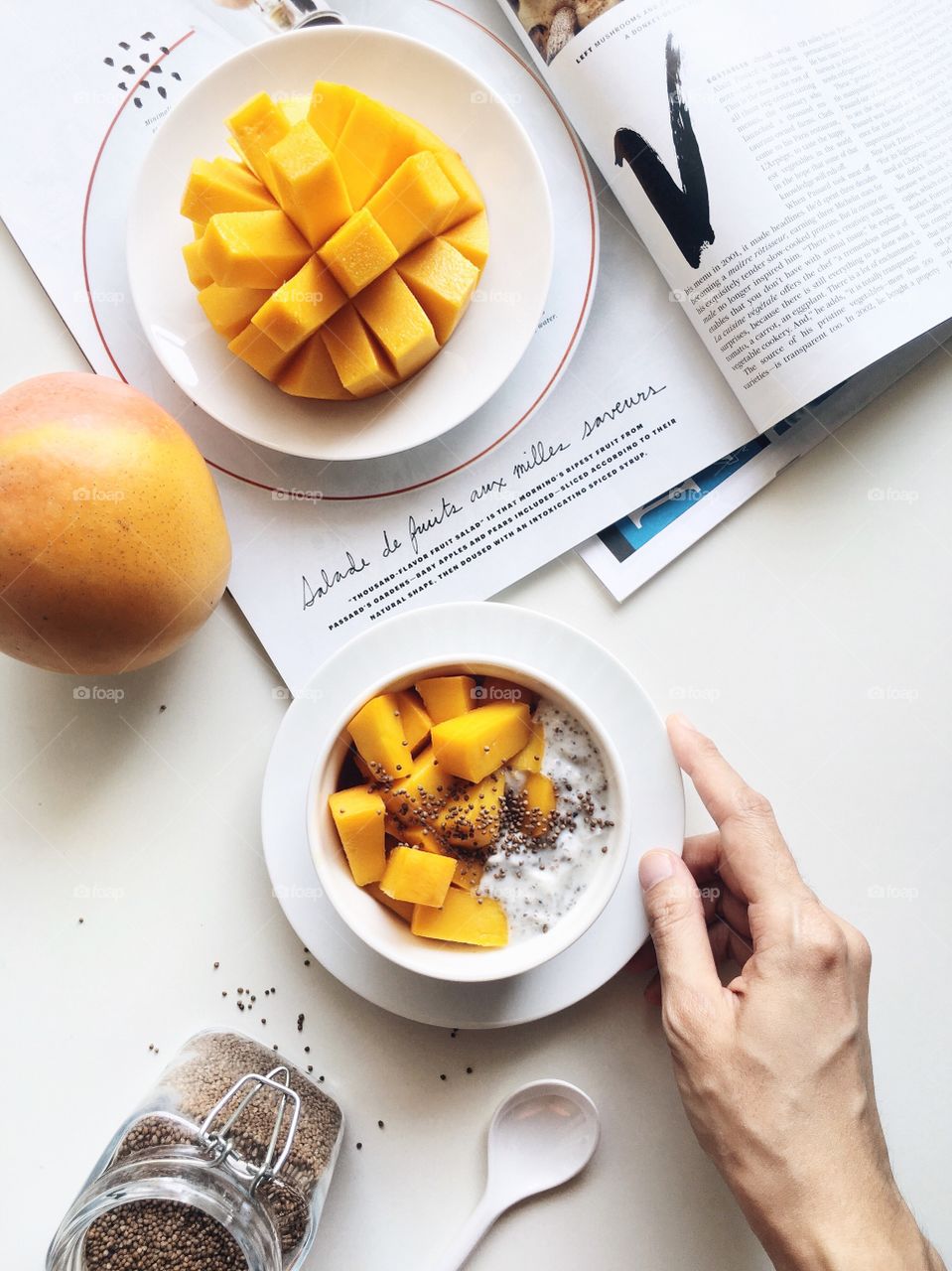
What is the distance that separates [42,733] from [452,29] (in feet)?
2.75

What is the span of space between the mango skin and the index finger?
0.48 m

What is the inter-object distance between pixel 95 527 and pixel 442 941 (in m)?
0.45

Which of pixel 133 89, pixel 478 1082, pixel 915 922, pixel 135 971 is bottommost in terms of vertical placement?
pixel 915 922

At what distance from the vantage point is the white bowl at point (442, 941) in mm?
794

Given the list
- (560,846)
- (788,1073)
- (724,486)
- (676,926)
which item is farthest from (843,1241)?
(724,486)

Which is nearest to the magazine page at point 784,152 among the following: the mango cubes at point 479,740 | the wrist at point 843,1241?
the mango cubes at point 479,740

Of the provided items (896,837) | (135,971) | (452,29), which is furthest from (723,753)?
(452,29)

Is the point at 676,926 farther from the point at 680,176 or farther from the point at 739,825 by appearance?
the point at 680,176

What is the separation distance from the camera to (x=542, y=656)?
92cm

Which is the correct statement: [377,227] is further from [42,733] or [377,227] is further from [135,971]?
[135,971]

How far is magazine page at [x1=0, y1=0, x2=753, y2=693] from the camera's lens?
97 cm

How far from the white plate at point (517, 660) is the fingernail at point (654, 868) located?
0.08 ft

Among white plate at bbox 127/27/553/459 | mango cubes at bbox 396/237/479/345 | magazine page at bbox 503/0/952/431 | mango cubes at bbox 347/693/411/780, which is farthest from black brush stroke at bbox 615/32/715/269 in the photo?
mango cubes at bbox 347/693/411/780

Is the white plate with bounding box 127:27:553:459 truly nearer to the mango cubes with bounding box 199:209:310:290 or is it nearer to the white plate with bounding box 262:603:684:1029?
the mango cubes with bounding box 199:209:310:290
